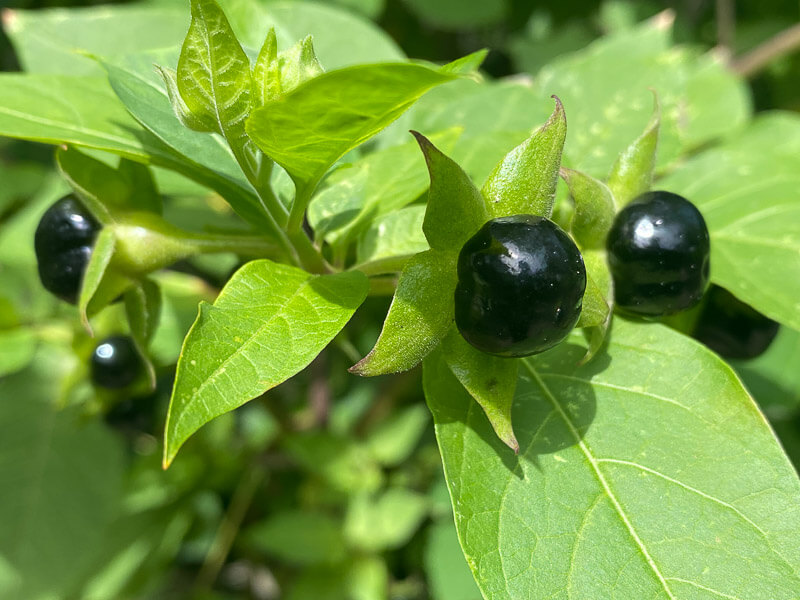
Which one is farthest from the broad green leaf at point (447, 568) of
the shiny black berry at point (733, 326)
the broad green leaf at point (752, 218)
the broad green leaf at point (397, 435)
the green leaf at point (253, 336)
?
the green leaf at point (253, 336)

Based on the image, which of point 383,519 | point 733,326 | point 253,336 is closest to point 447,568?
point 383,519

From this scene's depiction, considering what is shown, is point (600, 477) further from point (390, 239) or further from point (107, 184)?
point (107, 184)

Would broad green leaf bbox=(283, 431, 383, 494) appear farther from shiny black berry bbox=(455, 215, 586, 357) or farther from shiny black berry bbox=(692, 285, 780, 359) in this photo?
shiny black berry bbox=(455, 215, 586, 357)

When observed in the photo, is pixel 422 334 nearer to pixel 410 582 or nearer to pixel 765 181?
pixel 765 181

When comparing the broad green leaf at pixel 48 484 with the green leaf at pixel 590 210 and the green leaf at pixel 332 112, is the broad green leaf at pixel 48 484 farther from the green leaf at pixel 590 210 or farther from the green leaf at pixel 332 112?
the green leaf at pixel 590 210

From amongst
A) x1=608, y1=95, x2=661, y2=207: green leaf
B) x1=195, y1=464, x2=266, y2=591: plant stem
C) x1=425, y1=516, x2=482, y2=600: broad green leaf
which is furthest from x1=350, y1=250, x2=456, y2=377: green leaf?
x1=195, y1=464, x2=266, y2=591: plant stem

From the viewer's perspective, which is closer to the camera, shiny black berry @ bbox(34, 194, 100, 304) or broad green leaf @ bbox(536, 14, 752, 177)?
shiny black berry @ bbox(34, 194, 100, 304)
